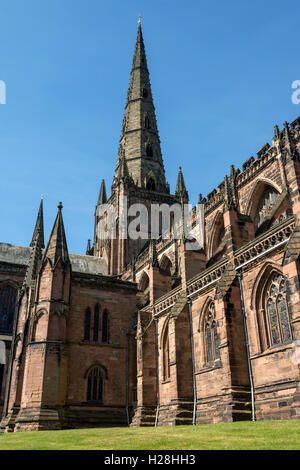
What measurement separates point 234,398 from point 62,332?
1314cm

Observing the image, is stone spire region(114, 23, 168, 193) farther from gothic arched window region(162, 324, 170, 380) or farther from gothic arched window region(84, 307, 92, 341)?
gothic arched window region(162, 324, 170, 380)

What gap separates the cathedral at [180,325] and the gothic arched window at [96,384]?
0.22 feet

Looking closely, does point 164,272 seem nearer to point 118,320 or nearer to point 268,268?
point 118,320

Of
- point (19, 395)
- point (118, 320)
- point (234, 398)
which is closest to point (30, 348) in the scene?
point (19, 395)

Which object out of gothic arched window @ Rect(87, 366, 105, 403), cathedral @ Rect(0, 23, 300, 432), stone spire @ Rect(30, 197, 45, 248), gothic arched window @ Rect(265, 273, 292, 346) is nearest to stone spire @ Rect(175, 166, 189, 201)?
cathedral @ Rect(0, 23, 300, 432)

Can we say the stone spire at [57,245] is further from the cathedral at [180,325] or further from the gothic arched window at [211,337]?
the gothic arched window at [211,337]

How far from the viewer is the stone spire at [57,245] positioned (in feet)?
93.2

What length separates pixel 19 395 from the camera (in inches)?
1084

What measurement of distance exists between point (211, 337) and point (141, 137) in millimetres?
37036

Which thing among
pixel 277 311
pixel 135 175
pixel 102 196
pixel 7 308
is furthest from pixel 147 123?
pixel 277 311

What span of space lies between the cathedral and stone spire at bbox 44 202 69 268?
7 cm

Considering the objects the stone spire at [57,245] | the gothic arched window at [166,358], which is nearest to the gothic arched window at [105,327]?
the stone spire at [57,245]

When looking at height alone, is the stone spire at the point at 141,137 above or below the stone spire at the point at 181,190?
above

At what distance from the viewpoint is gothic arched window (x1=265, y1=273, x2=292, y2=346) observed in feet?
55.0
